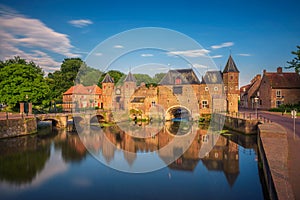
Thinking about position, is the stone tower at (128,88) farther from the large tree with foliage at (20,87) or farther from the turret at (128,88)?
the large tree with foliage at (20,87)

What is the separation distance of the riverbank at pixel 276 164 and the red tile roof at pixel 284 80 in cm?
2288

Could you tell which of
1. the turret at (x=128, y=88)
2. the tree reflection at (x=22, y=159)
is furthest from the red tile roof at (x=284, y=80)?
the tree reflection at (x=22, y=159)

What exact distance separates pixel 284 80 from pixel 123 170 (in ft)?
96.7

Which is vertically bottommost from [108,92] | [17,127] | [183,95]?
[17,127]

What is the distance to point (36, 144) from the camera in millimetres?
19734

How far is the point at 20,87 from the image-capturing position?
2722cm

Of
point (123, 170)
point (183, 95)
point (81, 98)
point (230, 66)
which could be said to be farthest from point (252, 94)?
point (123, 170)

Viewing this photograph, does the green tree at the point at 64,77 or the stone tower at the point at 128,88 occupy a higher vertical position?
the green tree at the point at 64,77

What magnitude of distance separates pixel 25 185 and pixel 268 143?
39.0ft

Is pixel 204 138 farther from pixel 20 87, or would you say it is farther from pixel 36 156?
pixel 20 87

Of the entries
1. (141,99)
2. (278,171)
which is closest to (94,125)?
(141,99)

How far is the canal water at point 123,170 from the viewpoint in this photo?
34.3ft

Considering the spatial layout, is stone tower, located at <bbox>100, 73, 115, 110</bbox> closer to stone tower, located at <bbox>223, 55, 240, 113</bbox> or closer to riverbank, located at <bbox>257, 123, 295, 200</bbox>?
stone tower, located at <bbox>223, 55, 240, 113</bbox>

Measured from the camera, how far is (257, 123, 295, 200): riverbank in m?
6.20
